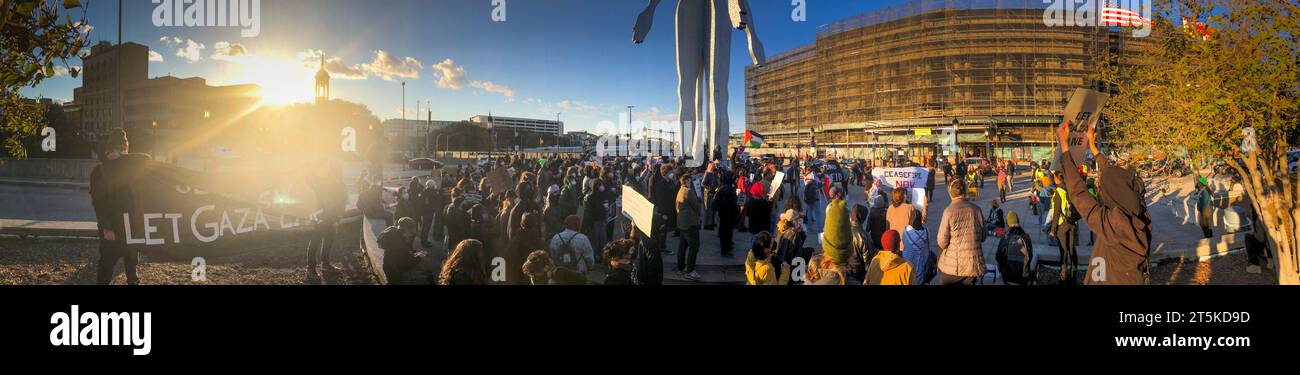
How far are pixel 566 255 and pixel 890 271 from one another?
10.2ft

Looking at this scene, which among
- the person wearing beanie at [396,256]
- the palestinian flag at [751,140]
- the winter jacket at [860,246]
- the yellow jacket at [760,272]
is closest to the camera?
the yellow jacket at [760,272]

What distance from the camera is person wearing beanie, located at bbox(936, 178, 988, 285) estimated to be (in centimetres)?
502

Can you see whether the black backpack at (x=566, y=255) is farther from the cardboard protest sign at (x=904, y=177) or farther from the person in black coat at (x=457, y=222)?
the cardboard protest sign at (x=904, y=177)

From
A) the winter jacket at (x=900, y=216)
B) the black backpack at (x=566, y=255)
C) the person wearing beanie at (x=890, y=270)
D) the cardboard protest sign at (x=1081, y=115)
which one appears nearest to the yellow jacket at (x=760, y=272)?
the person wearing beanie at (x=890, y=270)

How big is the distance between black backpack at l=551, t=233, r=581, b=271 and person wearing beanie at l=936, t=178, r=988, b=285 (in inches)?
140

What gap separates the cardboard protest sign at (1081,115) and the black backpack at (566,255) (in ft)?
14.5

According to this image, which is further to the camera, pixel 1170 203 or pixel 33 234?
pixel 1170 203

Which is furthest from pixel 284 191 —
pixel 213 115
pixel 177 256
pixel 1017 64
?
pixel 1017 64

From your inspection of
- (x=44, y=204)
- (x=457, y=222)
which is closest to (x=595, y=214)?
(x=457, y=222)

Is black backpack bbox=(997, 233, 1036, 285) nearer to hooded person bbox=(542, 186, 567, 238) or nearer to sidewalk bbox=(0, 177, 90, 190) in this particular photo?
hooded person bbox=(542, 186, 567, 238)

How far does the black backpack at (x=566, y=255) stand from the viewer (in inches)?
218
